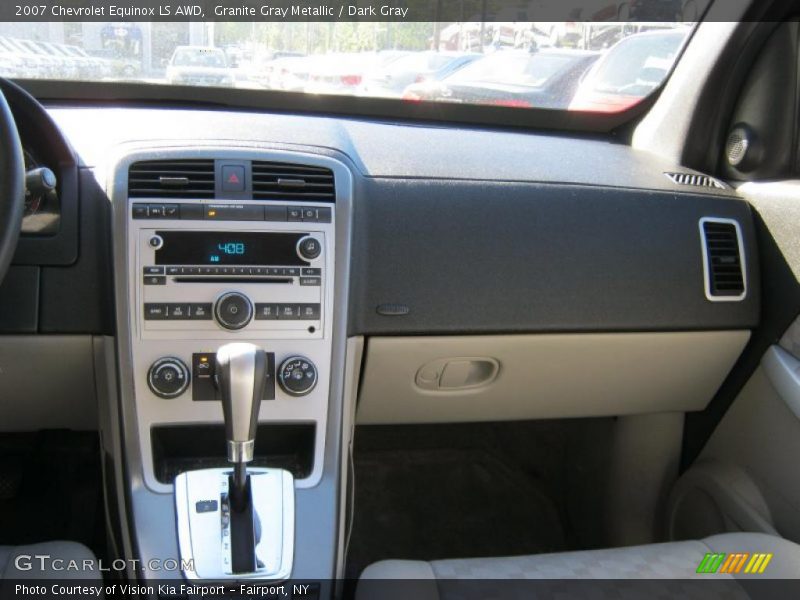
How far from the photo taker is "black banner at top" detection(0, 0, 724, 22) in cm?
189

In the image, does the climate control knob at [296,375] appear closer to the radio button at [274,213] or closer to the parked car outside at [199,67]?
the radio button at [274,213]

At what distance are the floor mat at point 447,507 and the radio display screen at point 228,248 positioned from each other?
1.18 m

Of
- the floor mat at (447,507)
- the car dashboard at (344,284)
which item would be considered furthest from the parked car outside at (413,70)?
the floor mat at (447,507)

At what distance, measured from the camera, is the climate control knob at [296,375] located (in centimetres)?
165

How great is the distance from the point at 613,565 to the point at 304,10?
1.47m

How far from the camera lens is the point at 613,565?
1616mm

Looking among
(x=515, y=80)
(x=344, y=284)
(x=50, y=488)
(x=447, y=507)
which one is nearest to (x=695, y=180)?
(x=515, y=80)

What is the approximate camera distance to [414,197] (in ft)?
5.96

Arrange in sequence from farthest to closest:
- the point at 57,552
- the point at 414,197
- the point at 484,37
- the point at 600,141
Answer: the point at 600,141, the point at 484,37, the point at 414,197, the point at 57,552

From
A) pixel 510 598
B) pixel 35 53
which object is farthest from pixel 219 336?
pixel 35 53

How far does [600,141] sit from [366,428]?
120cm

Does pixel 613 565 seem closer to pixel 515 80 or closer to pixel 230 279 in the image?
pixel 230 279

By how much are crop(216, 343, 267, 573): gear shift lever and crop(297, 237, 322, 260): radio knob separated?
0.82 feet

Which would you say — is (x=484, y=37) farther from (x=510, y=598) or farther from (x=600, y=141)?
(x=510, y=598)
